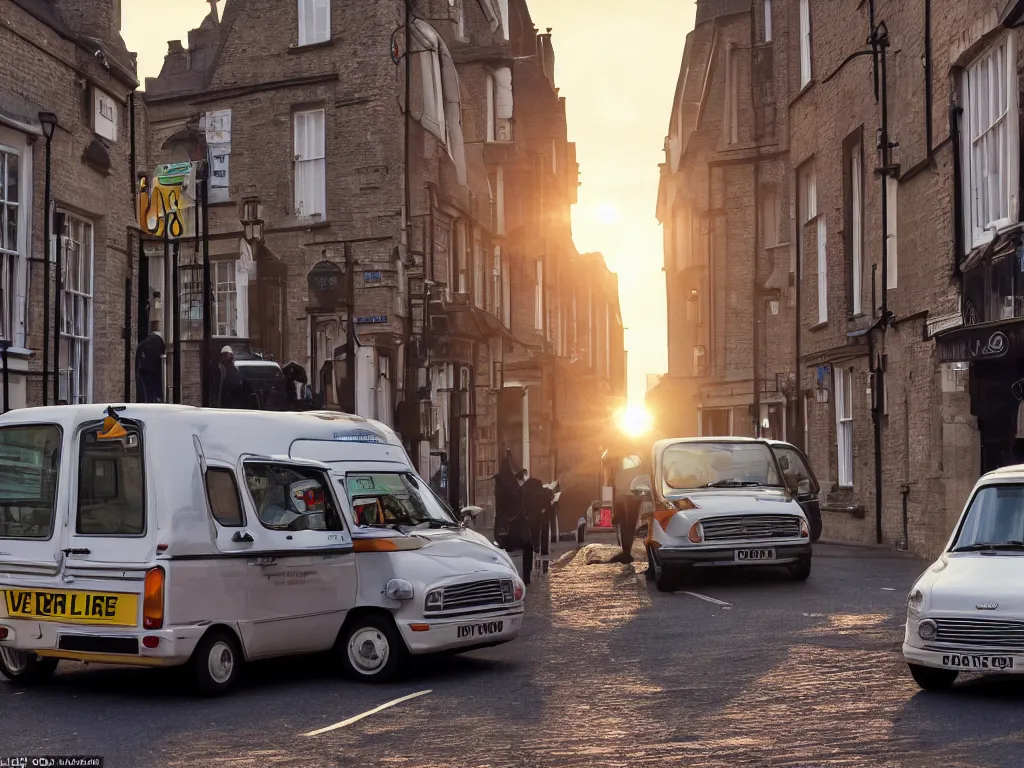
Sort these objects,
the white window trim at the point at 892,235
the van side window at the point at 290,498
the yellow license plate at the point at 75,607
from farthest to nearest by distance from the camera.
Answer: the white window trim at the point at 892,235
the van side window at the point at 290,498
the yellow license plate at the point at 75,607

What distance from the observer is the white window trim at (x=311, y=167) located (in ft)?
111

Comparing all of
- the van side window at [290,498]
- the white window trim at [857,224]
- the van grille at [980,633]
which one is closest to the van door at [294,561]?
the van side window at [290,498]

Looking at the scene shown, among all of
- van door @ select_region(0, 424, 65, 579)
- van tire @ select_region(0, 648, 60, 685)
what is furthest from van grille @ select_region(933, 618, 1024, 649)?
van tire @ select_region(0, 648, 60, 685)

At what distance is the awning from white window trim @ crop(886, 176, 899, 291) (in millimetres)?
8447

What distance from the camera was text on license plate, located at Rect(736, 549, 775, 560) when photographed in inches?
707

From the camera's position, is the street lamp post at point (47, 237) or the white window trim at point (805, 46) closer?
the street lamp post at point (47, 237)

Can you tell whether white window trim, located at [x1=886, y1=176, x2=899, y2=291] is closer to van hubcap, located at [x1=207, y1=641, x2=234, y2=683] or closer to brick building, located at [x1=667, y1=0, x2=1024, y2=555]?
brick building, located at [x1=667, y1=0, x2=1024, y2=555]

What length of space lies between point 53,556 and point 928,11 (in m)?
19.0

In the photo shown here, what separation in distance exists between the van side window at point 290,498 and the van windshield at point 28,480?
144cm

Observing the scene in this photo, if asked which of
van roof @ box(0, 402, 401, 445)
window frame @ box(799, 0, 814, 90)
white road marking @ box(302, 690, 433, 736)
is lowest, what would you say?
white road marking @ box(302, 690, 433, 736)

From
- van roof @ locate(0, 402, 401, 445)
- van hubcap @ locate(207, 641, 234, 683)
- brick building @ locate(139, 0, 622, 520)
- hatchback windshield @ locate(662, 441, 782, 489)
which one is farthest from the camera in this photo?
brick building @ locate(139, 0, 622, 520)

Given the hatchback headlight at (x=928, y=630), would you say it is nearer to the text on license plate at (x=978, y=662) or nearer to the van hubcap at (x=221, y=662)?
the text on license plate at (x=978, y=662)

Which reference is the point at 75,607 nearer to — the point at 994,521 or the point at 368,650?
the point at 368,650

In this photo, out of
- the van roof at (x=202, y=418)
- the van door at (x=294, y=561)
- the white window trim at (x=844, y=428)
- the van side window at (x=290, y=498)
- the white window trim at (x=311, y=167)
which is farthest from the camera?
the white window trim at (x=311, y=167)
